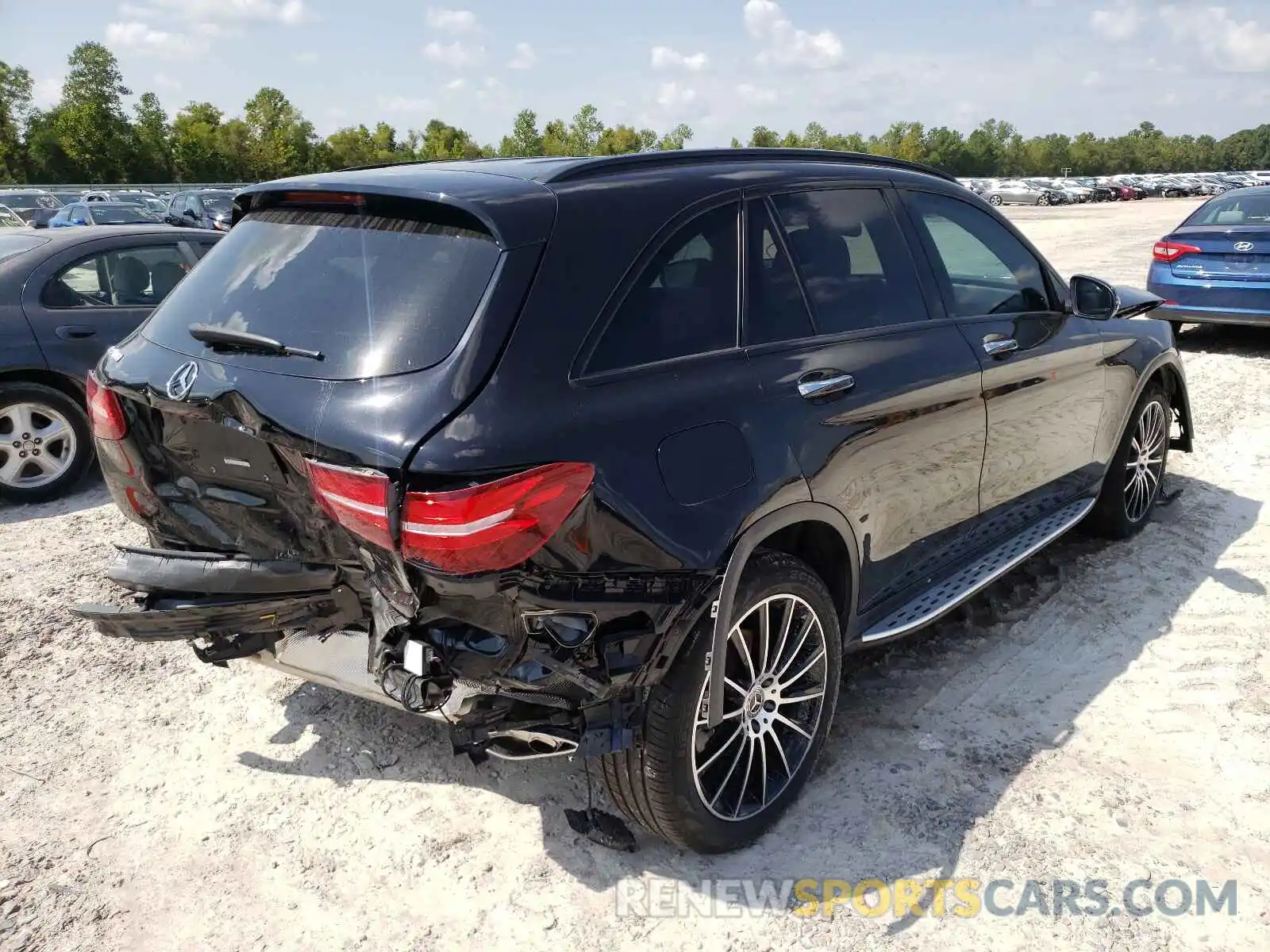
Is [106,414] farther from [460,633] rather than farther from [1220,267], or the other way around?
[1220,267]

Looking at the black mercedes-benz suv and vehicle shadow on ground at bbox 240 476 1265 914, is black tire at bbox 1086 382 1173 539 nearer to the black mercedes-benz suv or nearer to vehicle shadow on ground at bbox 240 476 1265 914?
vehicle shadow on ground at bbox 240 476 1265 914

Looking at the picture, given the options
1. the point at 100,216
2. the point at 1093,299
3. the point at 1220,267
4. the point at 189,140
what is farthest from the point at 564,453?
the point at 189,140

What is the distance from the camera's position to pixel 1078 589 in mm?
4594

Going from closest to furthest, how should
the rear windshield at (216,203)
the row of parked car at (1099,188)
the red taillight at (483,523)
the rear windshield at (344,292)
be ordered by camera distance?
the red taillight at (483,523)
the rear windshield at (344,292)
the rear windshield at (216,203)
the row of parked car at (1099,188)

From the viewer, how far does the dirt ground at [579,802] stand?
262 centimetres

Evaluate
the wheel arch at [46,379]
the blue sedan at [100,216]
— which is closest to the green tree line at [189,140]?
the blue sedan at [100,216]

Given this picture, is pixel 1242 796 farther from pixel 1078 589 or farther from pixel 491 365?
pixel 491 365

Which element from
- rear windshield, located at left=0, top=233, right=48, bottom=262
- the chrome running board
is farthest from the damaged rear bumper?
rear windshield, located at left=0, top=233, right=48, bottom=262

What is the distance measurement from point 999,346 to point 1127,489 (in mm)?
1744

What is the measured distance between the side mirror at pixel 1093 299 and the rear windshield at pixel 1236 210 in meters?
→ 6.42

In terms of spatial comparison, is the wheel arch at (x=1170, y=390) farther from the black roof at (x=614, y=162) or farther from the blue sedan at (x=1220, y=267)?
the blue sedan at (x=1220, y=267)

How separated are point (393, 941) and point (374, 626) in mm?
835

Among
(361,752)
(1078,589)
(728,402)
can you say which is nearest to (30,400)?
(361,752)

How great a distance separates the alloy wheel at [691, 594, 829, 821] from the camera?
9.23ft
